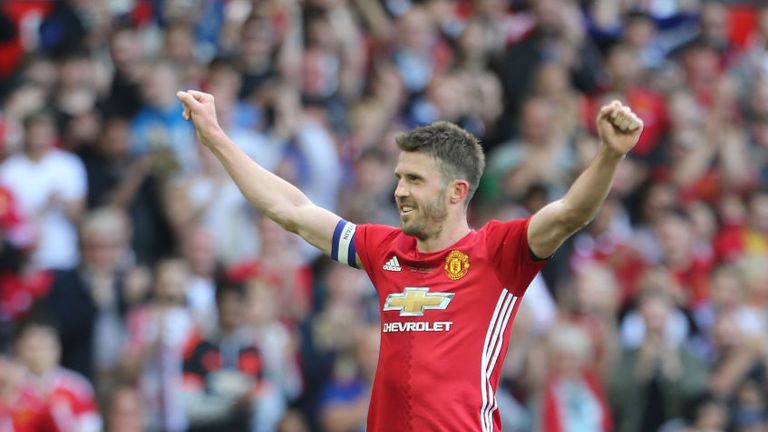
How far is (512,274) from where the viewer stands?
21.8 feet

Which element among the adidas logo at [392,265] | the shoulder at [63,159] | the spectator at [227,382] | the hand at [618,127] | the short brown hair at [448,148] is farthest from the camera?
the shoulder at [63,159]

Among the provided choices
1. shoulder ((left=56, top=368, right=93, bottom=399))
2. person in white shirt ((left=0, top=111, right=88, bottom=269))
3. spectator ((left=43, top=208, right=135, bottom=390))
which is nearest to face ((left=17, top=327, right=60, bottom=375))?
shoulder ((left=56, top=368, right=93, bottom=399))

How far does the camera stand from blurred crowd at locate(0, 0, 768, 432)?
11.0m

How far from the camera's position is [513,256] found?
261 inches

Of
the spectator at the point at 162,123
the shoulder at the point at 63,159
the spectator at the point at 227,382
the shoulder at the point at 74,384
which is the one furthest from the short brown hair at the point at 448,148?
the spectator at the point at 162,123

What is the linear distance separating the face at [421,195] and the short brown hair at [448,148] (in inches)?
1.5

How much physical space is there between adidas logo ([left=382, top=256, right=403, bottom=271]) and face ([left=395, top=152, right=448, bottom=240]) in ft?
0.62

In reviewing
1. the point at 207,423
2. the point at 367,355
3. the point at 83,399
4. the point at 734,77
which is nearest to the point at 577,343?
the point at 367,355

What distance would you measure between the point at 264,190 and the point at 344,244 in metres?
0.46

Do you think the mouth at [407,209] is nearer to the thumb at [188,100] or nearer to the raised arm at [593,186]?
the raised arm at [593,186]

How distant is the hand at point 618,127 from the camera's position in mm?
6137

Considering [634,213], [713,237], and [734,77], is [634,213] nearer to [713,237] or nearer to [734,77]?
[713,237]

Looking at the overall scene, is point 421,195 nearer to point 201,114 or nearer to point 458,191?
point 458,191

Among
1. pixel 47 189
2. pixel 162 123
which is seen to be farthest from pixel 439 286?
pixel 162 123
